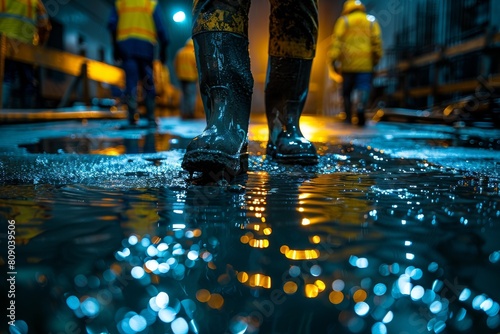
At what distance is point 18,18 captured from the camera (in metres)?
3.88

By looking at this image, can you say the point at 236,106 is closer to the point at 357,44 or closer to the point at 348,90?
the point at 357,44

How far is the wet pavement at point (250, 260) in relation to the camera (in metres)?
0.41

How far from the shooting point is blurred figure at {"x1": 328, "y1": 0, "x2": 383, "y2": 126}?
5133mm

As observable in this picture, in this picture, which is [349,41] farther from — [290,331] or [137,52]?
[290,331]

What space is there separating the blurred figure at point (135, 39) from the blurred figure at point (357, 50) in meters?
2.16

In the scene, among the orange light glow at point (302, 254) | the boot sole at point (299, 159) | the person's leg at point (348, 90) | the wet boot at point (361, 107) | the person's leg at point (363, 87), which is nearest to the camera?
the orange light glow at point (302, 254)

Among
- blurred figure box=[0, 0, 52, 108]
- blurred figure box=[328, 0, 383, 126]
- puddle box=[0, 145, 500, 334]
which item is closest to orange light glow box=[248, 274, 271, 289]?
puddle box=[0, 145, 500, 334]

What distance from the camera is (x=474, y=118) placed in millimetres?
3662

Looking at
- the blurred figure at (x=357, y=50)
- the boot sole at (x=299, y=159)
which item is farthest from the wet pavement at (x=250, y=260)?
the blurred figure at (x=357, y=50)

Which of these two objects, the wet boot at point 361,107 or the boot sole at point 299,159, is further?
the wet boot at point 361,107

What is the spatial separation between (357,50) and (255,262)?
501 centimetres

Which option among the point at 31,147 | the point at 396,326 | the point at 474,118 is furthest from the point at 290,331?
the point at 474,118

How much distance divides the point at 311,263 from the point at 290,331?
0.12 meters

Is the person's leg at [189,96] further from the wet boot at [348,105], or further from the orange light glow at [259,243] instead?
the orange light glow at [259,243]
